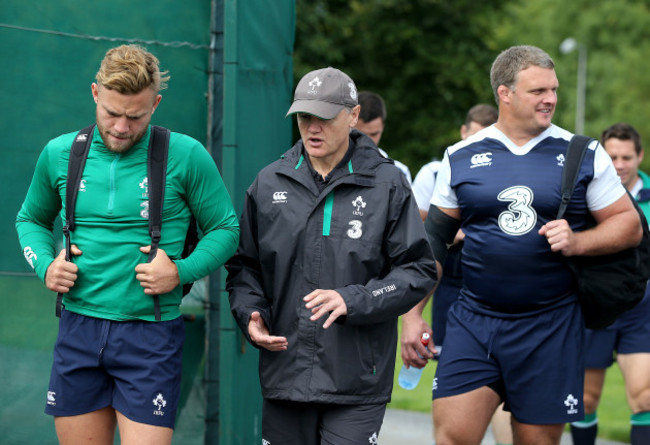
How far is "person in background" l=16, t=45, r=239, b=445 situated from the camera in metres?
3.95

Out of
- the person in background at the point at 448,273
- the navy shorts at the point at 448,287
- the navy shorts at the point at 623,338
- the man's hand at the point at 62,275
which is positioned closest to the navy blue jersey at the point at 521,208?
the person in background at the point at 448,273

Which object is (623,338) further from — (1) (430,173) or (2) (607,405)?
(2) (607,405)

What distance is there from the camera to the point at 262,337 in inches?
158

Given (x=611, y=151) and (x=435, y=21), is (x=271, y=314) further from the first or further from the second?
(x=435, y=21)

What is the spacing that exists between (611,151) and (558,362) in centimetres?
267

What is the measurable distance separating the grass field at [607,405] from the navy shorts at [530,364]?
4.09 metres

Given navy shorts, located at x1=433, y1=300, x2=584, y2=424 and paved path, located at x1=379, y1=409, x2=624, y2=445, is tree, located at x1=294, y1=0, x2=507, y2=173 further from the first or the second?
navy shorts, located at x1=433, y1=300, x2=584, y2=424

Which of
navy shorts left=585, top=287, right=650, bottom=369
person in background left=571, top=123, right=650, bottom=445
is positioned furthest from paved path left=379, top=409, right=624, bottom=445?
navy shorts left=585, top=287, right=650, bottom=369

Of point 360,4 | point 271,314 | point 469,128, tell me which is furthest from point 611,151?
point 360,4

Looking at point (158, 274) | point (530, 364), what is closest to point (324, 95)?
point (158, 274)

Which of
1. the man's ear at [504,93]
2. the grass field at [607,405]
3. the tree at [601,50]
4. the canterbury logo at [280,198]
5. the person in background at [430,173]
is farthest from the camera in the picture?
the tree at [601,50]

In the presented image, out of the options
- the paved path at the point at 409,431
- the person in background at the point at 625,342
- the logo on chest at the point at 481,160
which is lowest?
the paved path at the point at 409,431

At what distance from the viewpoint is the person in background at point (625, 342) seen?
21.8 feet

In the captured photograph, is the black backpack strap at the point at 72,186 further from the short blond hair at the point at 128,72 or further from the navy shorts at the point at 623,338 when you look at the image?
the navy shorts at the point at 623,338
